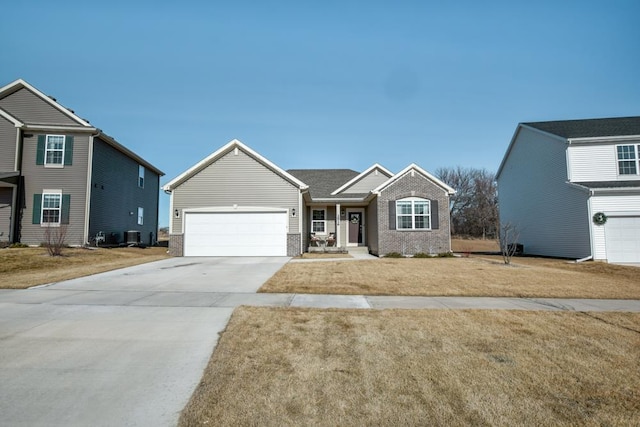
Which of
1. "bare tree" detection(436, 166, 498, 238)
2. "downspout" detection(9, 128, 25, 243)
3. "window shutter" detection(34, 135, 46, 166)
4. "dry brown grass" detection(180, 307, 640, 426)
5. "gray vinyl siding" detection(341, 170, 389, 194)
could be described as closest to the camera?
"dry brown grass" detection(180, 307, 640, 426)

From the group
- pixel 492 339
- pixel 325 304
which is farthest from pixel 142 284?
pixel 492 339

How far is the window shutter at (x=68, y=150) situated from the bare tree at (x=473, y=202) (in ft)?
145

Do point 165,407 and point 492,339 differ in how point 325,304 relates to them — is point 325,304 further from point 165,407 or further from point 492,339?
point 165,407

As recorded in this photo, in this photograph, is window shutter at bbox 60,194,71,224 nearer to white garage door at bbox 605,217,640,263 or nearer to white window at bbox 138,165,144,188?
white window at bbox 138,165,144,188

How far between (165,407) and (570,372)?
4190 millimetres

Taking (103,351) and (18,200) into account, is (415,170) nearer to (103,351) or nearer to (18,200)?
(103,351)

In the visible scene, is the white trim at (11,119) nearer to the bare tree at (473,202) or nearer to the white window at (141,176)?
the white window at (141,176)

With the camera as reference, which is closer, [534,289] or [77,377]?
[77,377]

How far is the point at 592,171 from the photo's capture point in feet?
57.7

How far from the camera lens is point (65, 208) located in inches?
702

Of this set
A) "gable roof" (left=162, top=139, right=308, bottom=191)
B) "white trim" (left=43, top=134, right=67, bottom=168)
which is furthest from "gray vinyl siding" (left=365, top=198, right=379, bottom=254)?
"white trim" (left=43, top=134, right=67, bottom=168)

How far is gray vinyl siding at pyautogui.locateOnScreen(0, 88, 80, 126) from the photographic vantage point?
61.1 feet

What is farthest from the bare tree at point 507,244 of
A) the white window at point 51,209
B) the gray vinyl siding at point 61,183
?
the white window at point 51,209

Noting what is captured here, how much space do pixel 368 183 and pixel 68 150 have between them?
59.0ft
